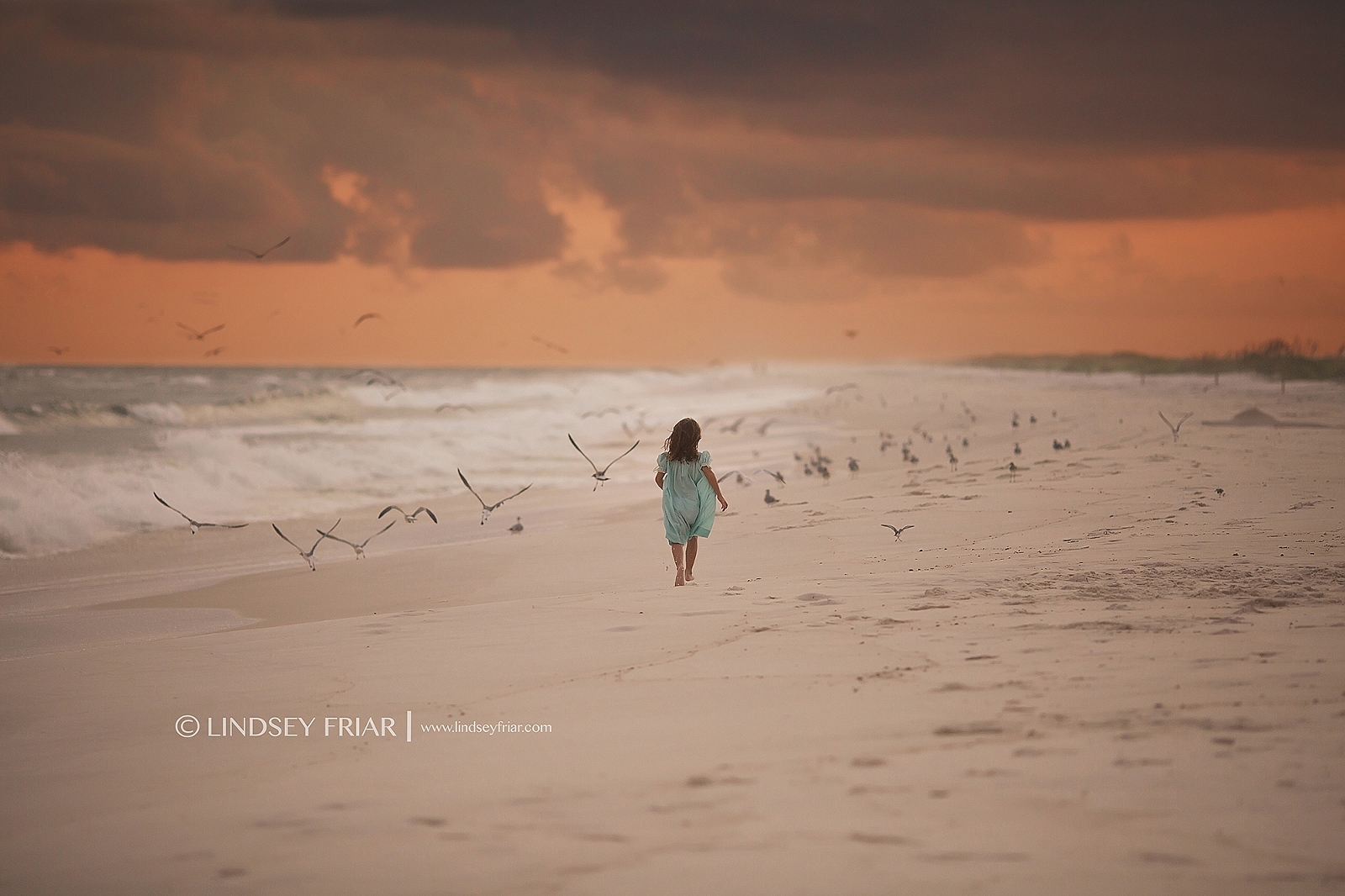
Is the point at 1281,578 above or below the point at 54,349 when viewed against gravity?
below

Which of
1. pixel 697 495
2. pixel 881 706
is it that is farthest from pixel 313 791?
pixel 697 495

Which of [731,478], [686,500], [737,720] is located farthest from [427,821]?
[731,478]

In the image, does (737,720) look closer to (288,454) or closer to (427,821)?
(427,821)

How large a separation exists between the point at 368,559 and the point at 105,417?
36711 millimetres

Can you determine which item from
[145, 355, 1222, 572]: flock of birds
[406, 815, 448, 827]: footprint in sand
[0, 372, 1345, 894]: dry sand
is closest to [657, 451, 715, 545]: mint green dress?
[0, 372, 1345, 894]: dry sand

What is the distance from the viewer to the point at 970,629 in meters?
5.98

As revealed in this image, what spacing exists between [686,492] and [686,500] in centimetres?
10

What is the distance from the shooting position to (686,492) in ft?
29.3

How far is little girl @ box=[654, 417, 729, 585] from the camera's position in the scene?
8.80 meters

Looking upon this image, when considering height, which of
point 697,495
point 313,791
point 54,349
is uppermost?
point 54,349

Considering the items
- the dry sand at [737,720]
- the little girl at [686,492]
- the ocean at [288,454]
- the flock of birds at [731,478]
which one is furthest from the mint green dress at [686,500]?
the ocean at [288,454]

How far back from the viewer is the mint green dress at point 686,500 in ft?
28.9

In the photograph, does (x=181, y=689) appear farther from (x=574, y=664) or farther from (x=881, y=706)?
(x=881, y=706)

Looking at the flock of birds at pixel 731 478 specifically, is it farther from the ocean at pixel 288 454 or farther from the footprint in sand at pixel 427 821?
the footprint in sand at pixel 427 821
